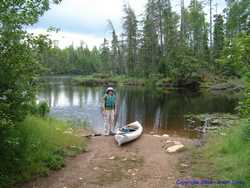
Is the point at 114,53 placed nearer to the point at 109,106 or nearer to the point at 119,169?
the point at 109,106

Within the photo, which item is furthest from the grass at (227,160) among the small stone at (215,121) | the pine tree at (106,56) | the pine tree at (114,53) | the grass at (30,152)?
the pine tree at (106,56)

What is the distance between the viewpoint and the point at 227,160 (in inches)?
259

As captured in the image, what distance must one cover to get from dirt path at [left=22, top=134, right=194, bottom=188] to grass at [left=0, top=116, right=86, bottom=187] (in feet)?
0.77

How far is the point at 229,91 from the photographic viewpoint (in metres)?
35.9

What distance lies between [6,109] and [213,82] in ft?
126

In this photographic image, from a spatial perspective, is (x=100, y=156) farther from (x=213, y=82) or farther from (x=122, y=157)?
(x=213, y=82)

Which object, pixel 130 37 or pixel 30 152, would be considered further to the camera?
pixel 130 37

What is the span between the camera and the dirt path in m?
5.95

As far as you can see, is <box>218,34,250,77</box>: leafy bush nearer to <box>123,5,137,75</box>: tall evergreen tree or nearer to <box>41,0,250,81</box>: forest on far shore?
A: <box>41,0,250,81</box>: forest on far shore

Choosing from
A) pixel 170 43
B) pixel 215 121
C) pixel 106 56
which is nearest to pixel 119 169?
pixel 215 121

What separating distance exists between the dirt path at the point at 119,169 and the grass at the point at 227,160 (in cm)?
51

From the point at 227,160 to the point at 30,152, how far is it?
13.7 ft

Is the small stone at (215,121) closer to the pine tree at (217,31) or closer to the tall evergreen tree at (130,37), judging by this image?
the pine tree at (217,31)

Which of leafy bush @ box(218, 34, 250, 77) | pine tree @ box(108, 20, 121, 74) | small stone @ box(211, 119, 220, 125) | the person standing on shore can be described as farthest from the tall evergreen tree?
leafy bush @ box(218, 34, 250, 77)
